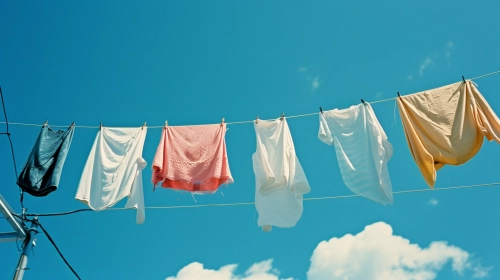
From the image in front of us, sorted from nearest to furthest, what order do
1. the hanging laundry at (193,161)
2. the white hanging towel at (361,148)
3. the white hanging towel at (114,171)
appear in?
1. the white hanging towel at (361,148)
2. the white hanging towel at (114,171)
3. the hanging laundry at (193,161)

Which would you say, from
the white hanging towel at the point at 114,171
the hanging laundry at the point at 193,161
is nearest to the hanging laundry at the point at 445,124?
the hanging laundry at the point at 193,161

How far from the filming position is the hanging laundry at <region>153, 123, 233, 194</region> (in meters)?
7.08

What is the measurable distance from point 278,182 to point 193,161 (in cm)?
142

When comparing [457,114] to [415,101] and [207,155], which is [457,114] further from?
[207,155]

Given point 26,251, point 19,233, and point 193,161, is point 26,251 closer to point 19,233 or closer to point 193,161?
point 19,233

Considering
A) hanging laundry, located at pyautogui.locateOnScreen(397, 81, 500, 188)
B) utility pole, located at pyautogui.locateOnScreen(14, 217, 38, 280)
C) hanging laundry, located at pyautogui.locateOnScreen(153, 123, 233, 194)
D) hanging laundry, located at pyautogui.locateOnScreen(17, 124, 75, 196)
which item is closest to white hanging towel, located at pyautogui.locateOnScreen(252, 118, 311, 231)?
hanging laundry, located at pyautogui.locateOnScreen(153, 123, 233, 194)

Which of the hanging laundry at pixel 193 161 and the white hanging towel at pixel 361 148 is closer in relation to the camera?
the white hanging towel at pixel 361 148

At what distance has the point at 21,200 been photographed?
292 inches

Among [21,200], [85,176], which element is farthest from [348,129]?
[21,200]

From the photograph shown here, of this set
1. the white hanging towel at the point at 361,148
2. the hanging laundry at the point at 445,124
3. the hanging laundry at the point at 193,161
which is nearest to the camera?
the white hanging towel at the point at 361,148

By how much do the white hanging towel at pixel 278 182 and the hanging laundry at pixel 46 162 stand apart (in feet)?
9.99

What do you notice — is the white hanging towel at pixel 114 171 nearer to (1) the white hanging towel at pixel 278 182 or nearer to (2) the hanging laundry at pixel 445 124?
(1) the white hanging towel at pixel 278 182

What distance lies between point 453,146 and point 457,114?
547 mm

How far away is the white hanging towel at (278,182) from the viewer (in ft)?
21.8
